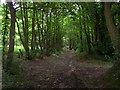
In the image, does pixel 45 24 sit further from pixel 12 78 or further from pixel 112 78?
pixel 112 78

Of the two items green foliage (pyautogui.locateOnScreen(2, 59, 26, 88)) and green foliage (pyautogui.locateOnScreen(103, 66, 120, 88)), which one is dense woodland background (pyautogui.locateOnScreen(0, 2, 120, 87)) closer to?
green foliage (pyautogui.locateOnScreen(2, 59, 26, 88))

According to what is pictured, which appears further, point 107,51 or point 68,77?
point 107,51

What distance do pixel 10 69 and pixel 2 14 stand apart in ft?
19.9

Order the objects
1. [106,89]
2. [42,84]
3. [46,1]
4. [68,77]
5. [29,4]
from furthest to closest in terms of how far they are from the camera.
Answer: [29,4] → [46,1] → [68,77] → [42,84] → [106,89]

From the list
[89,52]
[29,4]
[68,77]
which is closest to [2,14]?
[29,4]

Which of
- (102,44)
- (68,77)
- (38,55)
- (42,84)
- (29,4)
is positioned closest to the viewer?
(42,84)

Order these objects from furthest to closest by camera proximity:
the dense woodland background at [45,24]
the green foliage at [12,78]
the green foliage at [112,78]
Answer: the dense woodland background at [45,24], the green foliage at [12,78], the green foliage at [112,78]

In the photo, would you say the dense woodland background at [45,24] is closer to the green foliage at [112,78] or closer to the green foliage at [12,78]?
the green foliage at [12,78]

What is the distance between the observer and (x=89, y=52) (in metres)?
21.1

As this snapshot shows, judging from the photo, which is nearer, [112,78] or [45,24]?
[112,78]

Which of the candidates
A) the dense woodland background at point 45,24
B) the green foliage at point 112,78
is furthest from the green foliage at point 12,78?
the green foliage at point 112,78

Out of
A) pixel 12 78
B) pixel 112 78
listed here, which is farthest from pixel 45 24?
pixel 112 78

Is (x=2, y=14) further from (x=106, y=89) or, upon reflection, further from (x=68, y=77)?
(x=106, y=89)

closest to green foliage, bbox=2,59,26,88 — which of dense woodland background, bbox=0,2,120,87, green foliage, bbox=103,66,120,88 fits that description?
dense woodland background, bbox=0,2,120,87
